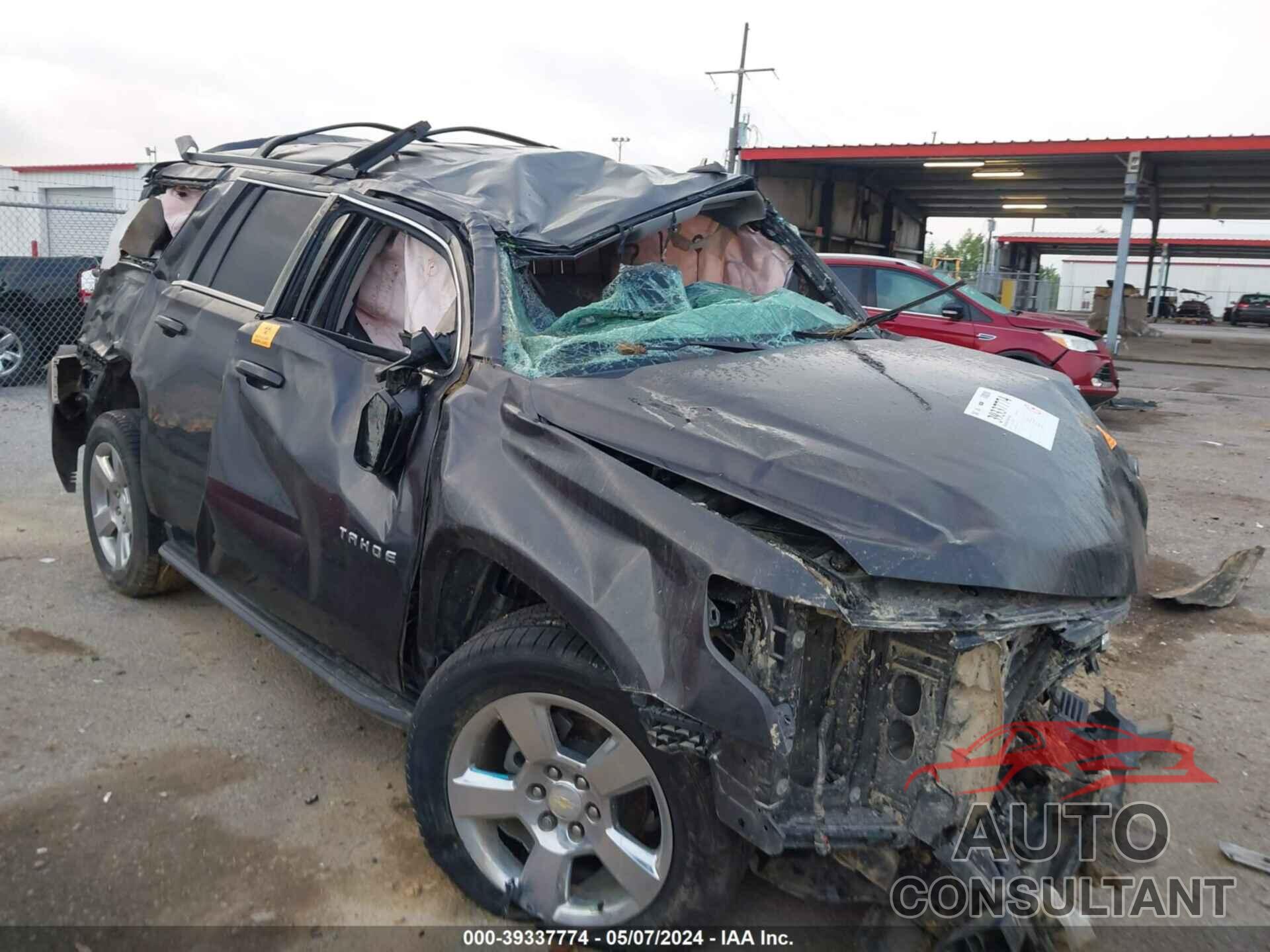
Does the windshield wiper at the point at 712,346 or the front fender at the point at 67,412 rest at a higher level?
the windshield wiper at the point at 712,346

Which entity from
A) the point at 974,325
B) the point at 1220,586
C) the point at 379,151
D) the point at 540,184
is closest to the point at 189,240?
the point at 379,151

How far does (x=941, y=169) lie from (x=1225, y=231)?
4101 cm

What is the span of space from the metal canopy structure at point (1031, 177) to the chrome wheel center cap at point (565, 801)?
721 inches

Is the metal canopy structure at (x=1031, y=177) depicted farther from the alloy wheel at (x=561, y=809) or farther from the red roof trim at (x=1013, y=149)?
the alloy wheel at (x=561, y=809)

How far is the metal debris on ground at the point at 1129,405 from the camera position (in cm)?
1233

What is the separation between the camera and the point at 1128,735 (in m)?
2.84

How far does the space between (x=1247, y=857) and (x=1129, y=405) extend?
35.1 feet

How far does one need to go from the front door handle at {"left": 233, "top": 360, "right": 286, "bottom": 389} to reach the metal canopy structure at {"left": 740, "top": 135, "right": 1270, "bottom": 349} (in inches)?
705

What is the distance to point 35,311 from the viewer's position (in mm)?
9570

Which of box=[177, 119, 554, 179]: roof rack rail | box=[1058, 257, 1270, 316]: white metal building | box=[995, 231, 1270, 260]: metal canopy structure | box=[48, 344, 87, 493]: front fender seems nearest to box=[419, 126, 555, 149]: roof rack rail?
box=[177, 119, 554, 179]: roof rack rail

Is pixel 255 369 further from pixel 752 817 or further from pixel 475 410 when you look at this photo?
pixel 752 817

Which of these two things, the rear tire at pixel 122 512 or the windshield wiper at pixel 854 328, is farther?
the rear tire at pixel 122 512

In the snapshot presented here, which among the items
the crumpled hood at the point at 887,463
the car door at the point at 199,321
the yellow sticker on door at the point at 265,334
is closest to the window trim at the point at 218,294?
the car door at the point at 199,321

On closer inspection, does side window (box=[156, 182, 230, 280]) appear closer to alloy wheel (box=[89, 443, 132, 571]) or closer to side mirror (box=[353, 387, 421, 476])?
alloy wheel (box=[89, 443, 132, 571])
